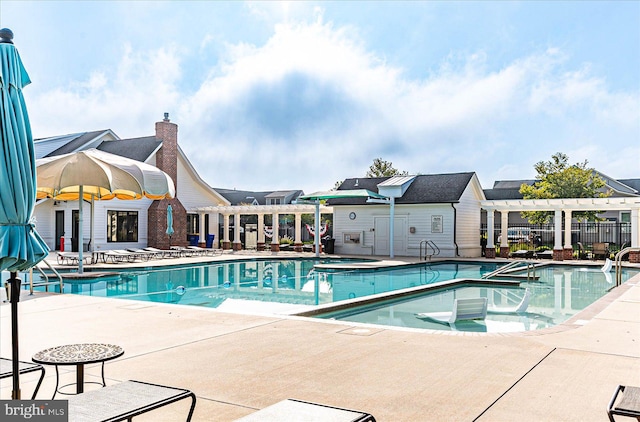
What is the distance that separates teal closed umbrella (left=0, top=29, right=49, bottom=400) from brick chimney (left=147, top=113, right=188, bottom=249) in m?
26.2

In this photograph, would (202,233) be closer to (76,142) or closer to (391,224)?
(76,142)

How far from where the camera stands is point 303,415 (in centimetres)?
309

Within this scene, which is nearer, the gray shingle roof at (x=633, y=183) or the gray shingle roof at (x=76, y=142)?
the gray shingle roof at (x=76, y=142)

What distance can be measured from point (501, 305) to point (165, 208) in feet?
68.5

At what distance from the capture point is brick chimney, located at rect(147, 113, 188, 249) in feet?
96.6

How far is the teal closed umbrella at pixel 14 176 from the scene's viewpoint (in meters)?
3.59

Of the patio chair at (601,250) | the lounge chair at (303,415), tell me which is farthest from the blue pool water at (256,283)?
the lounge chair at (303,415)

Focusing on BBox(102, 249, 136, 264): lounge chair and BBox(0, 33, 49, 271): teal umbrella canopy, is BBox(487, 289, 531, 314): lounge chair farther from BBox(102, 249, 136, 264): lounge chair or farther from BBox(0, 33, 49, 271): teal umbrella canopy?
BBox(102, 249, 136, 264): lounge chair

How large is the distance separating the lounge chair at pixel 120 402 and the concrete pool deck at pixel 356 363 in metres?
0.99

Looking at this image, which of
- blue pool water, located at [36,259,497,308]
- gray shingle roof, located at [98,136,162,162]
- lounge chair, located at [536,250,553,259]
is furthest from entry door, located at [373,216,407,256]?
gray shingle roof, located at [98,136,162,162]

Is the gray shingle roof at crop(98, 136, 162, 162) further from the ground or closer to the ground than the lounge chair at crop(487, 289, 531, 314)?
further from the ground

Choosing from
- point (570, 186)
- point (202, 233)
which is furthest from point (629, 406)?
point (570, 186)

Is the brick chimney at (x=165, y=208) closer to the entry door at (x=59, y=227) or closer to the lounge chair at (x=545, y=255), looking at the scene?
the entry door at (x=59, y=227)

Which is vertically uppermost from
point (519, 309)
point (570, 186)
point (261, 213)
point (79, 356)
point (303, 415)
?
point (570, 186)
